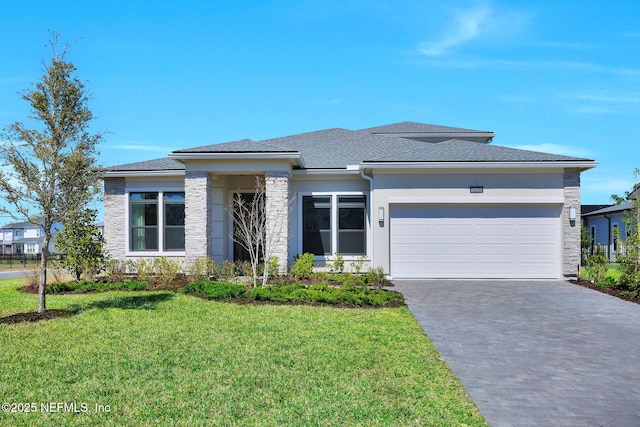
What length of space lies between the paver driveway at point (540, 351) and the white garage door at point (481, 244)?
244 cm

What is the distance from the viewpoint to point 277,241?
1482 cm

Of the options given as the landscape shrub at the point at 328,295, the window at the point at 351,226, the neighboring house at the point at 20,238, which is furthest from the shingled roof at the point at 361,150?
the neighboring house at the point at 20,238

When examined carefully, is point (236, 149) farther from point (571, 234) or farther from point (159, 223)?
point (571, 234)

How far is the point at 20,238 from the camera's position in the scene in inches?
2512

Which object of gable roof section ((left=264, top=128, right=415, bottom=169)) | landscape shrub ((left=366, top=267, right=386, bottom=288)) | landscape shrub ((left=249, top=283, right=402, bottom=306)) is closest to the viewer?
landscape shrub ((left=249, top=283, right=402, bottom=306))

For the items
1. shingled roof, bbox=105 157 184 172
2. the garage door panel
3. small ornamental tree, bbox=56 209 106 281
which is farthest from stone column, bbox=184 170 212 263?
the garage door panel

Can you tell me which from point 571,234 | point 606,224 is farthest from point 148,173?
point 606,224

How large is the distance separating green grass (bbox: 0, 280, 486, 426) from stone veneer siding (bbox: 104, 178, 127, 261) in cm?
820

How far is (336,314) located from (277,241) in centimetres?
593

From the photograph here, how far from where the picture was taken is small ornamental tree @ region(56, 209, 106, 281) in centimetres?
1327

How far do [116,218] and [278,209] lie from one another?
6523mm

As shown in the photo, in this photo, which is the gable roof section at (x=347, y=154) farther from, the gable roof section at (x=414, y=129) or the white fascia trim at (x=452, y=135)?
the gable roof section at (x=414, y=129)

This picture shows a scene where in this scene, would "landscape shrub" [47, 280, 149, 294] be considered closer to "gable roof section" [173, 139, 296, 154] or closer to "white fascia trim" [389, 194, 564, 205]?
"gable roof section" [173, 139, 296, 154]

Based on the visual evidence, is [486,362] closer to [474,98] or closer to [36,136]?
[36,136]
